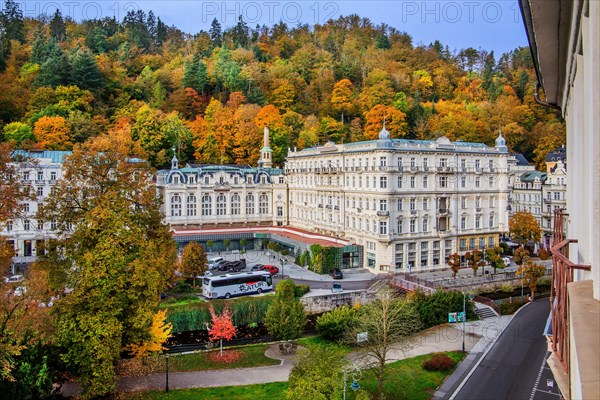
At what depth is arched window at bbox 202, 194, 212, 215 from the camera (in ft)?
205

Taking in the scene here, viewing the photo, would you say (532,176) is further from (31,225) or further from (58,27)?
(58,27)

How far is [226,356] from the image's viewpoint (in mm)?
30344

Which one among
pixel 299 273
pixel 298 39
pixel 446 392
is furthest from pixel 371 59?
pixel 446 392

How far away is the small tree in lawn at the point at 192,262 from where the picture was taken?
1631 inches

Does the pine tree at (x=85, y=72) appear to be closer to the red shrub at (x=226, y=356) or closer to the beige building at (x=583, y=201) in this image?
the red shrub at (x=226, y=356)

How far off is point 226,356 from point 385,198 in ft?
72.7

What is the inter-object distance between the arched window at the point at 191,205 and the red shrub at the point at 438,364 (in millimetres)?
39043

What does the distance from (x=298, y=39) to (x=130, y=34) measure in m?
38.5

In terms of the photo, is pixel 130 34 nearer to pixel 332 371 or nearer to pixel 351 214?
pixel 351 214

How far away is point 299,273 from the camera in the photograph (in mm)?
47656

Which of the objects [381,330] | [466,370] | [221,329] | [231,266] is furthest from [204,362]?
[231,266]

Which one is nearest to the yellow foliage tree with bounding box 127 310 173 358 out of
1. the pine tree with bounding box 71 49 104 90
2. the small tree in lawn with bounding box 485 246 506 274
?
the small tree in lawn with bounding box 485 246 506 274

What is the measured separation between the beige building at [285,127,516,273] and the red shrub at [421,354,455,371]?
1827 centimetres

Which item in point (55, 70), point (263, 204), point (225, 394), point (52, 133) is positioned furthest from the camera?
point (55, 70)
